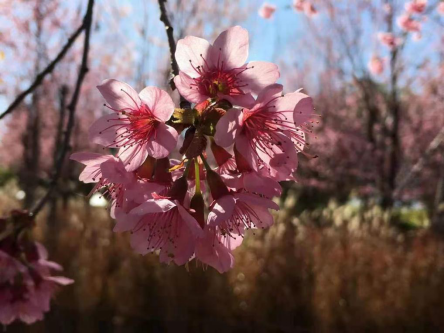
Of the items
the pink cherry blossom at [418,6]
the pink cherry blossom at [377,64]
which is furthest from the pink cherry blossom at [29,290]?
the pink cherry blossom at [377,64]

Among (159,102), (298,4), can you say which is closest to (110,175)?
(159,102)

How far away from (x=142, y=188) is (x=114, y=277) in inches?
105

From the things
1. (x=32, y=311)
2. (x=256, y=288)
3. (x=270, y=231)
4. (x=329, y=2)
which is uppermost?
(x=329, y=2)

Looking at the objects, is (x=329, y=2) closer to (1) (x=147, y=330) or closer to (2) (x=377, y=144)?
(2) (x=377, y=144)

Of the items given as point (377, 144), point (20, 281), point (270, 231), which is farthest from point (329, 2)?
point (20, 281)

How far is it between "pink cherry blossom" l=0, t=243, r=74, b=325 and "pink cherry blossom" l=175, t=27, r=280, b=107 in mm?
607

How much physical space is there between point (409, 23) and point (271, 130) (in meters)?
4.29

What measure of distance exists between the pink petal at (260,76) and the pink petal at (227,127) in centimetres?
5

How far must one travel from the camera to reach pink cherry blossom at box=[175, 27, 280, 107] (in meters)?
0.56

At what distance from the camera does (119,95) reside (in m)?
0.60

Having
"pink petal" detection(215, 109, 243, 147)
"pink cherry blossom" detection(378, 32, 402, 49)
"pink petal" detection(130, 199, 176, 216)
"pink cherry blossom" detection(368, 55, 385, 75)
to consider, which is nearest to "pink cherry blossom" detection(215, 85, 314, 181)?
"pink petal" detection(215, 109, 243, 147)

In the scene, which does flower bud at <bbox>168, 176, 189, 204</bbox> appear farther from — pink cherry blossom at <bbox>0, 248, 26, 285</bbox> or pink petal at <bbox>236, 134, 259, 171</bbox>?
pink cherry blossom at <bbox>0, 248, 26, 285</bbox>

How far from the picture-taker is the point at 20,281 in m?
1.00

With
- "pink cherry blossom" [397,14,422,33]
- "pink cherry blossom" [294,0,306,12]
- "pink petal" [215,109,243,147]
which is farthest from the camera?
"pink cherry blossom" [397,14,422,33]
